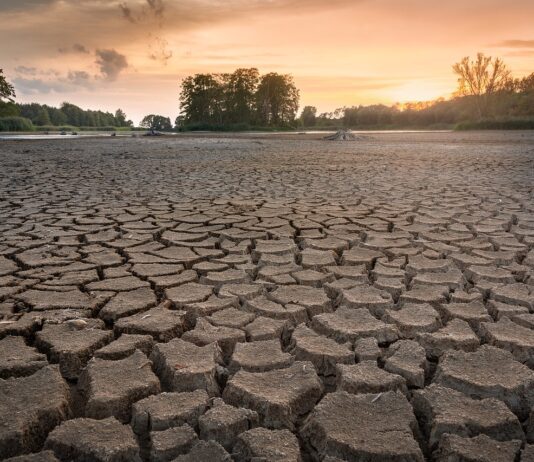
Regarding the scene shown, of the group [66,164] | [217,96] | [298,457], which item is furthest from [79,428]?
[217,96]

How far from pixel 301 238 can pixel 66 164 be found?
23.4 ft

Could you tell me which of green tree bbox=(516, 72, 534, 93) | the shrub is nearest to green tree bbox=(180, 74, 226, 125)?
the shrub

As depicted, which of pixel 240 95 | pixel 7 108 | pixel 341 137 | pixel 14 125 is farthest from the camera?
pixel 240 95

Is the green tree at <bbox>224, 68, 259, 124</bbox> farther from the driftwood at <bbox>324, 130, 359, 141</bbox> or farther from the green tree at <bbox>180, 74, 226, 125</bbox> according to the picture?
the driftwood at <bbox>324, 130, 359, 141</bbox>

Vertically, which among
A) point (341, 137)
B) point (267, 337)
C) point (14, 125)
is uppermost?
point (14, 125)

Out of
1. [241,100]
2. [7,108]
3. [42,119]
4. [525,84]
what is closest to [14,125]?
[7,108]

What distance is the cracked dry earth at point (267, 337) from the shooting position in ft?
4.06

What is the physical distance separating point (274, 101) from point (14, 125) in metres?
28.2

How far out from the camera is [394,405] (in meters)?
1.36

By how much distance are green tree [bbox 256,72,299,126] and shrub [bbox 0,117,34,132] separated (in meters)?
24.9

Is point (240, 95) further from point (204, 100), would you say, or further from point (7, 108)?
point (7, 108)

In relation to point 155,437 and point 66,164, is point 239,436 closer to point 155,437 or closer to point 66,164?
point 155,437

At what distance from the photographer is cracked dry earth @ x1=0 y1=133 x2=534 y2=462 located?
1.24 m

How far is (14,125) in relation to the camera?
48219 millimetres
